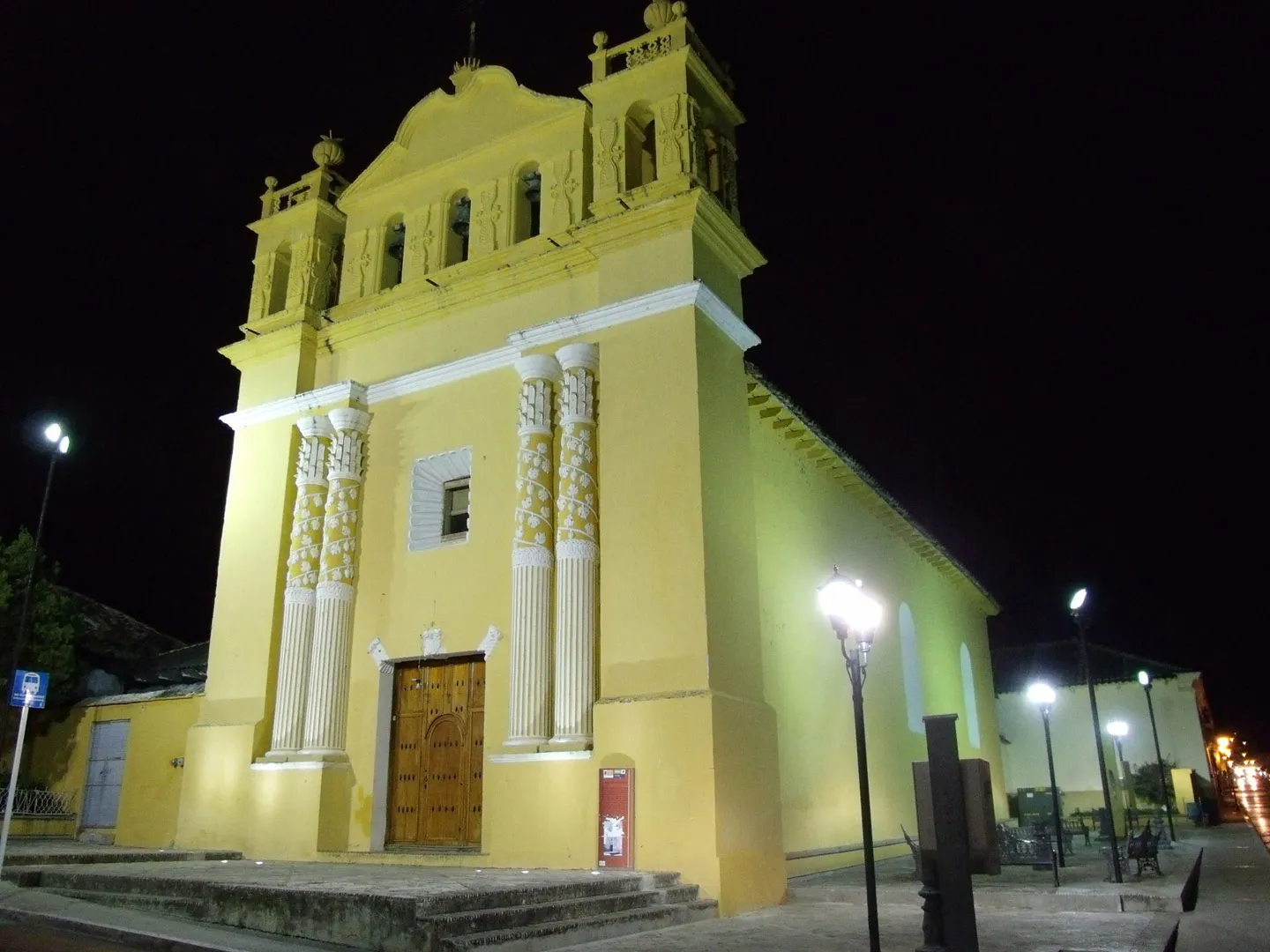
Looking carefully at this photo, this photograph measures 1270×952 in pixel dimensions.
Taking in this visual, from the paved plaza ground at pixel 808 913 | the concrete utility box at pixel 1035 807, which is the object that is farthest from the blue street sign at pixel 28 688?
the concrete utility box at pixel 1035 807

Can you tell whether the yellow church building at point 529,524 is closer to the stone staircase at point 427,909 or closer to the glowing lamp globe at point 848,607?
the stone staircase at point 427,909

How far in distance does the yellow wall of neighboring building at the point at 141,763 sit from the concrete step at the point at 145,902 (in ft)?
18.0

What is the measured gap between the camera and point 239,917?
9.29 meters

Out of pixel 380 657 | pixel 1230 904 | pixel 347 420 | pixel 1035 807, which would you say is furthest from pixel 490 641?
pixel 1035 807

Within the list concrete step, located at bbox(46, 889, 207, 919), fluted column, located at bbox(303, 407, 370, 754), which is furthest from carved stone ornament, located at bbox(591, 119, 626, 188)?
concrete step, located at bbox(46, 889, 207, 919)

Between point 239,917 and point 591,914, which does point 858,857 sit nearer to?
point 591,914

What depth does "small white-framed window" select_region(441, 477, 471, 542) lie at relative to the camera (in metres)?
15.9

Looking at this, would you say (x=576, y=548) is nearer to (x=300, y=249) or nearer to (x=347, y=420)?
(x=347, y=420)

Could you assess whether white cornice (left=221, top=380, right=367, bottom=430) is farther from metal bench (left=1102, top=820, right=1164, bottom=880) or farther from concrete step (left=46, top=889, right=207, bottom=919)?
metal bench (left=1102, top=820, right=1164, bottom=880)

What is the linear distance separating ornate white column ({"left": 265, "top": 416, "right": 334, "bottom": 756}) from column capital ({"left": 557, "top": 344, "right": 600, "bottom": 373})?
194 inches

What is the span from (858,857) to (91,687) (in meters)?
16.1

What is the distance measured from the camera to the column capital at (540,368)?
14.7 m

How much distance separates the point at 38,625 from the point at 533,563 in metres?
12.6

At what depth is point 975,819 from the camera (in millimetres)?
6867
